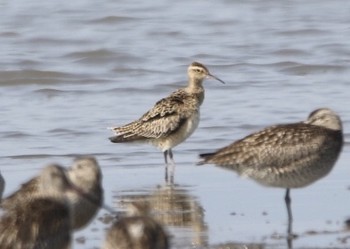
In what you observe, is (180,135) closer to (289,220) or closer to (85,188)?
(289,220)

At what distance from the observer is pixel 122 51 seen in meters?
21.0

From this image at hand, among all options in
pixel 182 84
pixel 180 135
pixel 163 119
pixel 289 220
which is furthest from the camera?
pixel 182 84

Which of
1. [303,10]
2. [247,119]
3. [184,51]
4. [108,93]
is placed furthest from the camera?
[303,10]

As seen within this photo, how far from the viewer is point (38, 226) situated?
8.42 meters

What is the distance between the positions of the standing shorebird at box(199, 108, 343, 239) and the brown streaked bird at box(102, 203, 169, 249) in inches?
128

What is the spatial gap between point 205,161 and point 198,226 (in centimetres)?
90

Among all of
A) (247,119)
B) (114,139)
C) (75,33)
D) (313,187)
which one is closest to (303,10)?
(75,33)

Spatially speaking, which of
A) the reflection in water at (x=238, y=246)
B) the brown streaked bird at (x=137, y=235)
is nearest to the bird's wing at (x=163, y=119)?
the reflection in water at (x=238, y=246)

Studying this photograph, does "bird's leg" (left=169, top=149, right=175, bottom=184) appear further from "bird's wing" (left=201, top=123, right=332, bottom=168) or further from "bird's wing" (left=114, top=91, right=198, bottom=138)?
"bird's wing" (left=201, top=123, right=332, bottom=168)

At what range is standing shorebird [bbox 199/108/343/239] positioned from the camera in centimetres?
1084

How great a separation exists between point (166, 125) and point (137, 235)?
6456 millimetres

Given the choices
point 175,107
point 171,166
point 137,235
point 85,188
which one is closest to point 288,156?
point 85,188

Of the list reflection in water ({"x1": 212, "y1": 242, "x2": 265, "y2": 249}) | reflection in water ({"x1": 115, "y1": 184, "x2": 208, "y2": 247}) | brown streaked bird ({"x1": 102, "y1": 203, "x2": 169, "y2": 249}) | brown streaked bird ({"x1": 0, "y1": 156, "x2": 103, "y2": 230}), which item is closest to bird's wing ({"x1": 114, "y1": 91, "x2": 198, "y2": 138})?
reflection in water ({"x1": 115, "y1": 184, "x2": 208, "y2": 247})

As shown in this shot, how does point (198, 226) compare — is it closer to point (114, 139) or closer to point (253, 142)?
point (253, 142)
